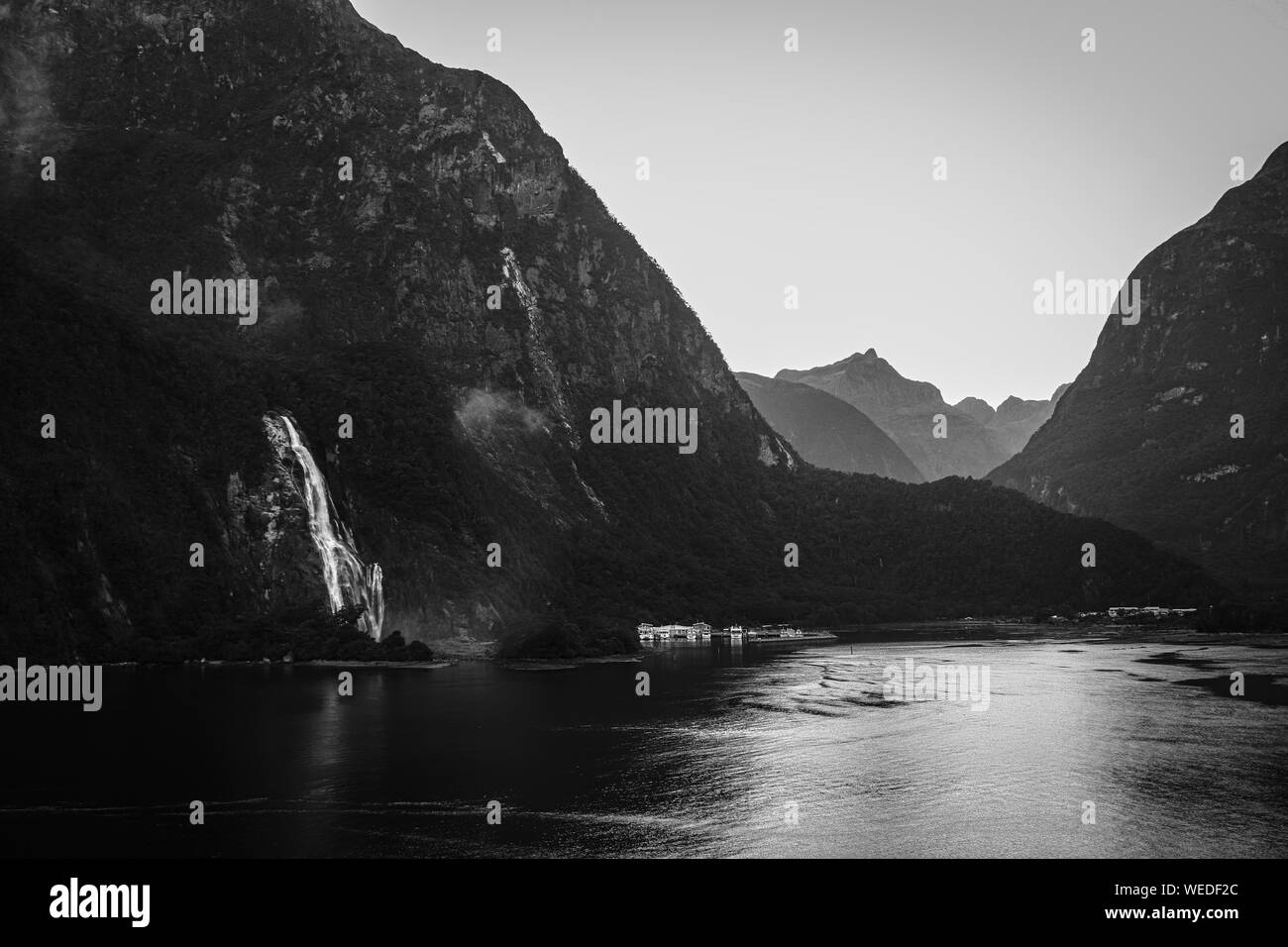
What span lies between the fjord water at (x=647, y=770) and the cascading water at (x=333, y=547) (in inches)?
1288

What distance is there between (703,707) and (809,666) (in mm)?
42037

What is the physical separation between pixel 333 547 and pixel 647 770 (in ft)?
315

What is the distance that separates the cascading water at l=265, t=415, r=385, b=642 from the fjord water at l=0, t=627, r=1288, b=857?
32.7 metres

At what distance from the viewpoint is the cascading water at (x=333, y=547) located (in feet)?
500

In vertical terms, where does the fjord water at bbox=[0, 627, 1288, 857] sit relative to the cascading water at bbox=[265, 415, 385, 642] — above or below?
below

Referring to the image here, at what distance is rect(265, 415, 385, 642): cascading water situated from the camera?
152375 mm

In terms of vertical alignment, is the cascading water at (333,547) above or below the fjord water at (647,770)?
above

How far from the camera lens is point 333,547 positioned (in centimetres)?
15625

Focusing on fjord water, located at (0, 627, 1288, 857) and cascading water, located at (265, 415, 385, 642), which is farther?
cascading water, located at (265, 415, 385, 642)

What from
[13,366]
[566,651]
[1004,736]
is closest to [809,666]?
[566,651]

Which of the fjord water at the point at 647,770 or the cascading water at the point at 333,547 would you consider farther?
the cascading water at the point at 333,547
